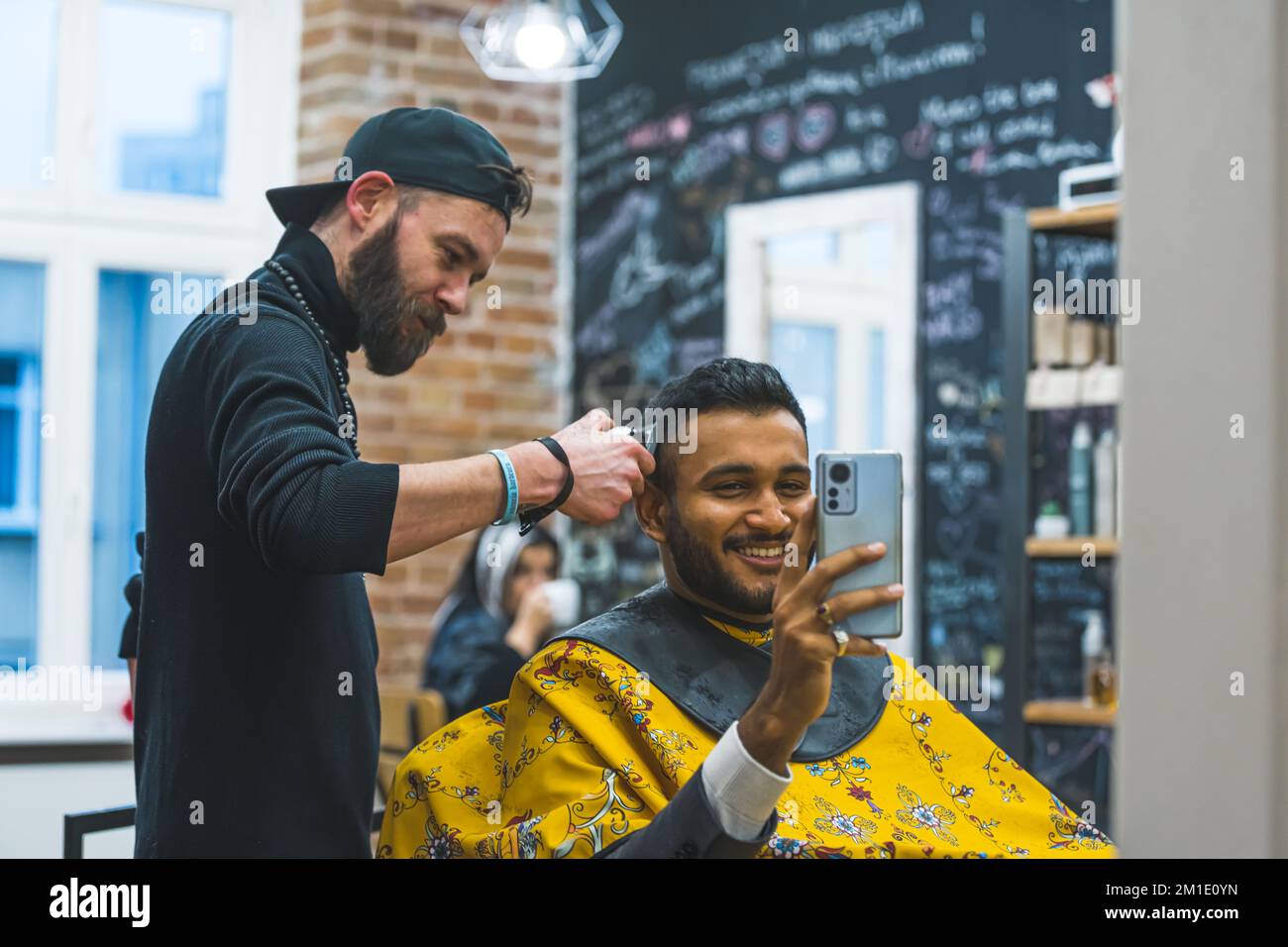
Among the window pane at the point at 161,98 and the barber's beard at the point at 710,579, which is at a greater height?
the window pane at the point at 161,98

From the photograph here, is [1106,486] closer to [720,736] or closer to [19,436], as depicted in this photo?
[720,736]

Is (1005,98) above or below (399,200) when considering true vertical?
above

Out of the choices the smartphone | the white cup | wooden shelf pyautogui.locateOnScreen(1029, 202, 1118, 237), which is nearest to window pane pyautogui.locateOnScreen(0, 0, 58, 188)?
the white cup

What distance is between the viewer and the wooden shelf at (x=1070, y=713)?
358 centimetres

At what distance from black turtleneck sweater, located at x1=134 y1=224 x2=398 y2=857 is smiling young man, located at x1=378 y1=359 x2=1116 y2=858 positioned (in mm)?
190

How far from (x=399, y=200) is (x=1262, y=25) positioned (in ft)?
3.41

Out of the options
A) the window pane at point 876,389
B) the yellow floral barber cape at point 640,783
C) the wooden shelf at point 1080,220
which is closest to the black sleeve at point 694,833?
the yellow floral barber cape at point 640,783

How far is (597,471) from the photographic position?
5.22 feet

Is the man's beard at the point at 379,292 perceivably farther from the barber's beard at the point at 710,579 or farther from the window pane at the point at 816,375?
the window pane at the point at 816,375

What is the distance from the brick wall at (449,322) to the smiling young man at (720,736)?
8.88 feet

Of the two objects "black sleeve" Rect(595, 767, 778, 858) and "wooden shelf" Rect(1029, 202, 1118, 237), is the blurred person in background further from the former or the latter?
"black sleeve" Rect(595, 767, 778, 858)
